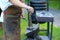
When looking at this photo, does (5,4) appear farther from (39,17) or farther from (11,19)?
(39,17)

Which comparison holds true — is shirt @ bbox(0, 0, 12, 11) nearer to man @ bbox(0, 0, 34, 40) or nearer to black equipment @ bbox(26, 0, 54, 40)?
man @ bbox(0, 0, 34, 40)

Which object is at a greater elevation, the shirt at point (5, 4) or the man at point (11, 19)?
the shirt at point (5, 4)

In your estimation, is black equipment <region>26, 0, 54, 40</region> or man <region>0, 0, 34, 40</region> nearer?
man <region>0, 0, 34, 40</region>

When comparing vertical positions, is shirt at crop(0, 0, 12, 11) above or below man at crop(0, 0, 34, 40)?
above

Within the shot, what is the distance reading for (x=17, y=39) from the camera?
13.0 ft

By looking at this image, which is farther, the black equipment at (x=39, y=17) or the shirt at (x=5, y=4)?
the black equipment at (x=39, y=17)

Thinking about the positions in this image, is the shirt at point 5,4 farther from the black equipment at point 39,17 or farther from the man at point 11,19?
the black equipment at point 39,17

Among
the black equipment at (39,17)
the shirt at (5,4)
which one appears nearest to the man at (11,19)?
the shirt at (5,4)

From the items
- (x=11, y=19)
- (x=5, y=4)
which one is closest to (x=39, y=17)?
(x=11, y=19)

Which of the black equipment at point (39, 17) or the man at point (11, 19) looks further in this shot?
the black equipment at point (39, 17)

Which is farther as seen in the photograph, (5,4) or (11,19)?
(11,19)

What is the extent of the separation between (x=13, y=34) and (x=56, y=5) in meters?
8.08

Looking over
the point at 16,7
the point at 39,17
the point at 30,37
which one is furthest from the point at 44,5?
the point at 16,7

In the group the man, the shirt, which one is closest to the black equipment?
the man
